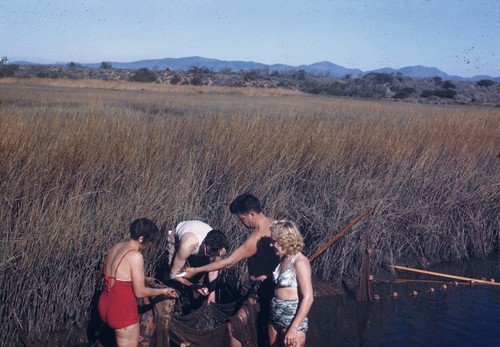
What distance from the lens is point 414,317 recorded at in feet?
22.8

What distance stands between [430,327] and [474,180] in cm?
380

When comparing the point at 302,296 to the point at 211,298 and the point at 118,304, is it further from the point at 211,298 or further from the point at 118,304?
the point at 211,298

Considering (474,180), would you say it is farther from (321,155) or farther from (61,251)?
(61,251)

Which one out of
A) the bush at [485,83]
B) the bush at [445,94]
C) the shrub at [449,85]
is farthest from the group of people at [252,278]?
the bush at [485,83]

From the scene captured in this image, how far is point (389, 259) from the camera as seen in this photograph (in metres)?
8.18

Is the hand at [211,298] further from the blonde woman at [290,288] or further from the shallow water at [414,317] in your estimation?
the blonde woman at [290,288]

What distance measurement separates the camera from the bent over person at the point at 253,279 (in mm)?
5273

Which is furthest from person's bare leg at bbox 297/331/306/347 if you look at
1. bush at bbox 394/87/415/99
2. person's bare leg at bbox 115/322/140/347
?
bush at bbox 394/87/415/99

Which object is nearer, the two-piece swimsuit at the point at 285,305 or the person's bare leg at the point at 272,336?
the two-piece swimsuit at the point at 285,305

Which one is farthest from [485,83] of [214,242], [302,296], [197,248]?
[302,296]

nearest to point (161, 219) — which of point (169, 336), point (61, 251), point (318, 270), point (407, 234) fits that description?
point (61, 251)

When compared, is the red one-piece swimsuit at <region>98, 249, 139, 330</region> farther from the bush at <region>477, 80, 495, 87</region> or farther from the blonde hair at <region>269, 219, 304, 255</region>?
the bush at <region>477, 80, 495, 87</region>

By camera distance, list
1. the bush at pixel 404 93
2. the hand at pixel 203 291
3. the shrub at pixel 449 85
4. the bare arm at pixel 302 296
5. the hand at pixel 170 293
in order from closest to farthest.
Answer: the bare arm at pixel 302 296 < the hand at pixel 170 293 < the hand at pixel 203 291 < the bush at pixel 404 93 < the shrub at pixel 449 85

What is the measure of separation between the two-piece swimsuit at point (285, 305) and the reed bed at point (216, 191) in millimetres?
1933
